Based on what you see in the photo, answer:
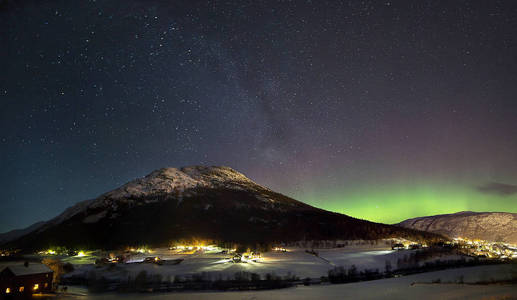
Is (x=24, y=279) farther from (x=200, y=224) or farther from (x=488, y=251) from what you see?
(x=200, y=224)

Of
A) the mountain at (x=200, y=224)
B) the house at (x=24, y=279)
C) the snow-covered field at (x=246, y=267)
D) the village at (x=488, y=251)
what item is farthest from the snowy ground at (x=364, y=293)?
the mountain at (x=200, y=224)

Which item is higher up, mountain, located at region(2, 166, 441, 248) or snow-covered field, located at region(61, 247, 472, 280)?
mountain, located at region(2, 166, 441, 248)

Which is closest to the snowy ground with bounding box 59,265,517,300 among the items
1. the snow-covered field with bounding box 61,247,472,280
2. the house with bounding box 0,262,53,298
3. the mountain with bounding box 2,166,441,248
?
the house with bounding box 0,262,53,298

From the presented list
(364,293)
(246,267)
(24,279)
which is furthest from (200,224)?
(364,293)

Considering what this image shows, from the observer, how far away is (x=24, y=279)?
4141 centimetres

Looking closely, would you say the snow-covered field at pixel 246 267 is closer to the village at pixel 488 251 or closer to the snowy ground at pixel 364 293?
the snowy ground at pixel 364 293

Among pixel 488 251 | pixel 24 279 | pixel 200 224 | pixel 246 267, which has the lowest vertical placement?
pixel 488 251

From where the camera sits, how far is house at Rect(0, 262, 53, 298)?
130ft

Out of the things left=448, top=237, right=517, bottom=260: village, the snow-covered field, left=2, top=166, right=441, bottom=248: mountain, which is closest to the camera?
the snow-covered field

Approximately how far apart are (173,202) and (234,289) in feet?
504

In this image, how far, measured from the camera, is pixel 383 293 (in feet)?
125

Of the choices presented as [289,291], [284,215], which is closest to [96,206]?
[284,215]

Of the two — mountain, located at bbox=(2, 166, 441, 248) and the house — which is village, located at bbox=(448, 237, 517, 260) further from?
the house

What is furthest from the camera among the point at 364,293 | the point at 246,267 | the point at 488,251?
the point at 488,251
